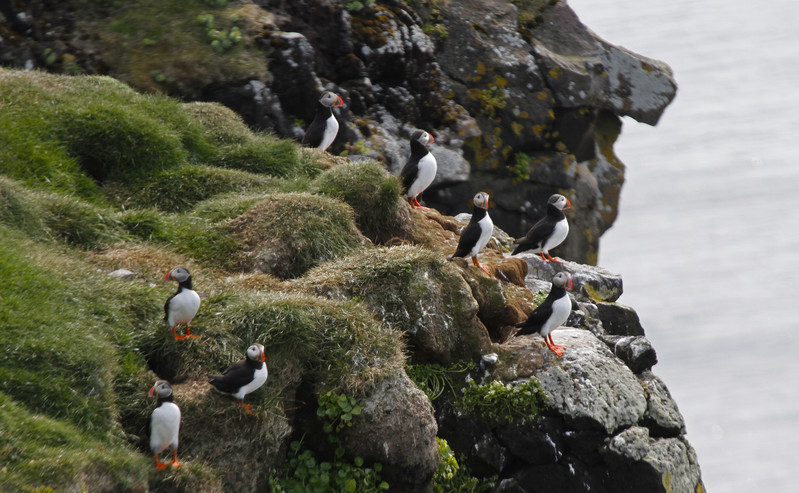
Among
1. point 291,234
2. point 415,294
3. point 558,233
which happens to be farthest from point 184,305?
point 558,233

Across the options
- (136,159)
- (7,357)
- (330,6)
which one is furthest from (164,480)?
(330,6)

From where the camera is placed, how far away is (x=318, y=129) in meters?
11.0

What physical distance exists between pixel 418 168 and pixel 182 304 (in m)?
4.27

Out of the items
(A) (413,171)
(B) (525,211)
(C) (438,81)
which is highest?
(A) (413,171)

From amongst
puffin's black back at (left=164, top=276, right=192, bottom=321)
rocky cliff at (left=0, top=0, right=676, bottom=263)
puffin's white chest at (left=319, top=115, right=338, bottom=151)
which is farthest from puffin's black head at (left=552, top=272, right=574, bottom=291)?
rocky cliff at (left=0, top=0, right=676, bottom=263)

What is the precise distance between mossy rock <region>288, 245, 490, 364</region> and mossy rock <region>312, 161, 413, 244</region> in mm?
1318

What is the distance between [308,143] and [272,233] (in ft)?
11.6

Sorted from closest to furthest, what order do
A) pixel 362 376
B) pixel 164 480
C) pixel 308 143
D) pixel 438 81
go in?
pixel 164 480 < pixel 362 376 < pixel 308 143 < pixel 438 81

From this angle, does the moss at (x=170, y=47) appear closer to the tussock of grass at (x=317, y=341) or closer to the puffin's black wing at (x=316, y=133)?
the puffin's black wing at (x=316, y=133)

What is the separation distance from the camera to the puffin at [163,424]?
508 cm

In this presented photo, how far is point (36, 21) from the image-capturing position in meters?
11.7

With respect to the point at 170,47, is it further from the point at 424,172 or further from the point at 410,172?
the point at 424,172

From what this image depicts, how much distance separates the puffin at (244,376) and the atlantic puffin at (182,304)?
576 mm

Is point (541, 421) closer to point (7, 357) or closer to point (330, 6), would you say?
point (7, 357)
